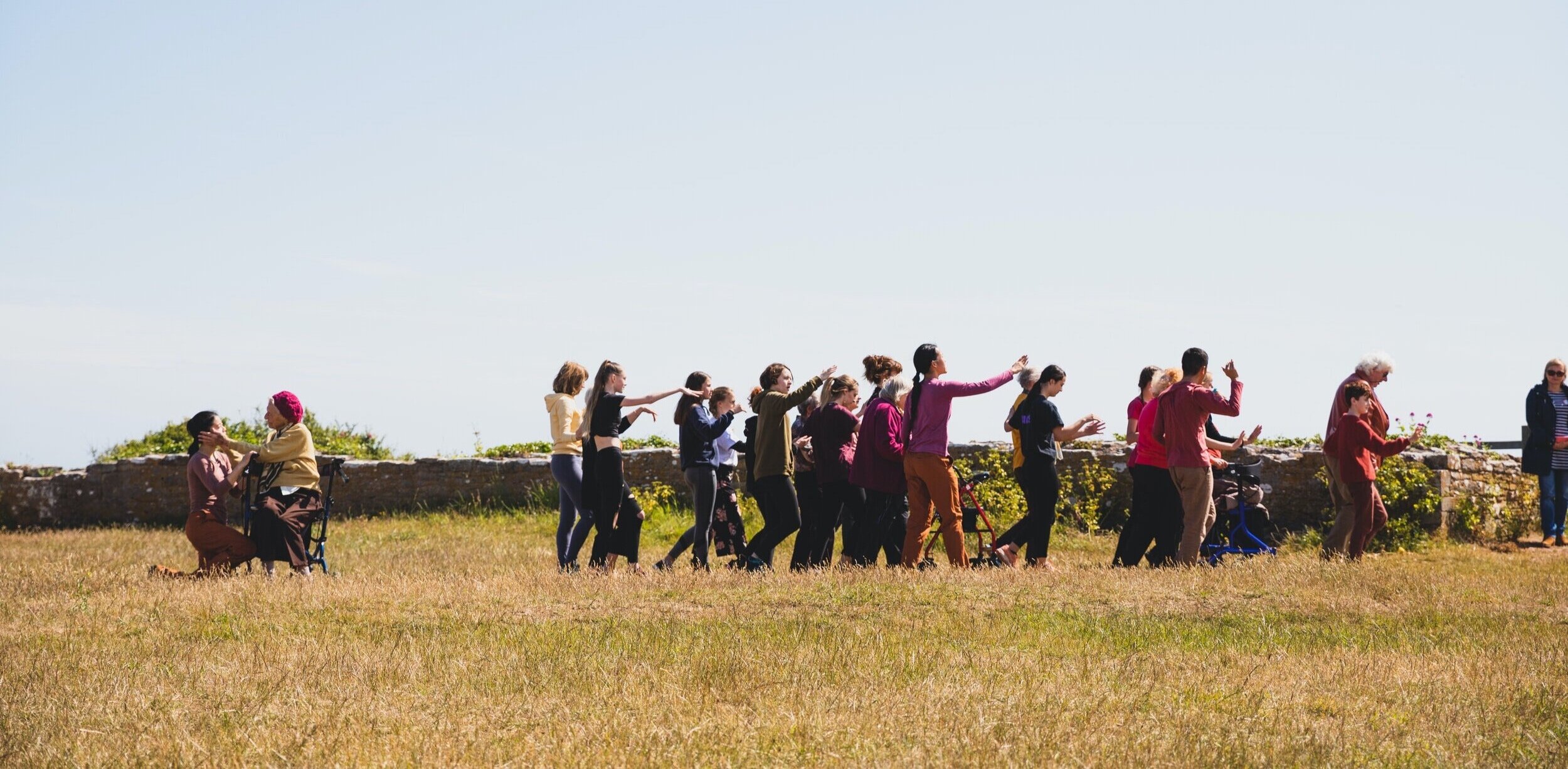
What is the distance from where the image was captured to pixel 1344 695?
5902 millimetres

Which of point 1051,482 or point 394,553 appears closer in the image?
point 1051,482

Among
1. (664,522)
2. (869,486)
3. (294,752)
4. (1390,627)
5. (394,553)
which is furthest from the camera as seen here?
(664,522)

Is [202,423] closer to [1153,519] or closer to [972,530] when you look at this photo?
[972,530]

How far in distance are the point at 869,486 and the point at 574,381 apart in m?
2.31

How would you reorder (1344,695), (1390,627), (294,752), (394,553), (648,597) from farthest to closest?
(394,553)
(648,597)
(1390,627)
(1344,695)
(294,752)

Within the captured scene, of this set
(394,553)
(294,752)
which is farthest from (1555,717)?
(394,553)

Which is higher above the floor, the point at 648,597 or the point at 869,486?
the point at 869,486

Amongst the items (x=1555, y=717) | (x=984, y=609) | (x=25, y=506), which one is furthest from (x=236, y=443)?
(x=25, y=506)

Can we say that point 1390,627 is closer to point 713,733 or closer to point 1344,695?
point 1344,695

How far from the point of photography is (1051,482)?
1025cm

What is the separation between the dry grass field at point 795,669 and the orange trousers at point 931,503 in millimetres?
543

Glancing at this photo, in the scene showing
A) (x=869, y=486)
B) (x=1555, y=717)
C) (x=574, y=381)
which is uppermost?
(x=574, y=381)

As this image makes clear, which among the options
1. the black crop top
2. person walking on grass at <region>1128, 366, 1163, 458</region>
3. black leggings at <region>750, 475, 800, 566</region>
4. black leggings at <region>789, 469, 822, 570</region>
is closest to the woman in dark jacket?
person walking on grass at <region>1128, 366, 1163, 458</region>

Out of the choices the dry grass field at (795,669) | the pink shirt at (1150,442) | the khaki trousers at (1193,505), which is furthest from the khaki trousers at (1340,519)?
the pink shirt at (1150,442)
